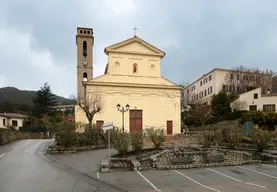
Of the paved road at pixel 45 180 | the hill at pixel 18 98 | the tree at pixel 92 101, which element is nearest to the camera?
the paved road at pixel 45 180

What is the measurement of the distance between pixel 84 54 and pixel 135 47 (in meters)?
23.7

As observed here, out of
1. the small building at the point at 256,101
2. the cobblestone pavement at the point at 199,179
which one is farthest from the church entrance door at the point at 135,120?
the cobblestone pavement at the point at 199,179

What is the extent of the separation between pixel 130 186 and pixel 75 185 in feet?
6.39

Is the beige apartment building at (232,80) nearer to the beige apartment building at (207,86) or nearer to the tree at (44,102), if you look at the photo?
the beige apartment building at (207,86)

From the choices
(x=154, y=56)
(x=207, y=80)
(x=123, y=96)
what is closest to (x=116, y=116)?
(x=123, y=96)

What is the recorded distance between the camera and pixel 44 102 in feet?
208

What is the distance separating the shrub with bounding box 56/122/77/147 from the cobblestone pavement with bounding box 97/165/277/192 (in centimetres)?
888

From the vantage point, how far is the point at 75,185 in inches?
347

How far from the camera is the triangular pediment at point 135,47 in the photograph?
35188 mm

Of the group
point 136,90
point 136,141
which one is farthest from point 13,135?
point 136,141

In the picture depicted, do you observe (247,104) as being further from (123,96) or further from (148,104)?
(123,96)

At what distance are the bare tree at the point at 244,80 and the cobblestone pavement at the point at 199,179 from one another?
148 ft

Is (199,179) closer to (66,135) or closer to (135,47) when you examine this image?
(66,135)

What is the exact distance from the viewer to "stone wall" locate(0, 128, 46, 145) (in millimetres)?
25219
